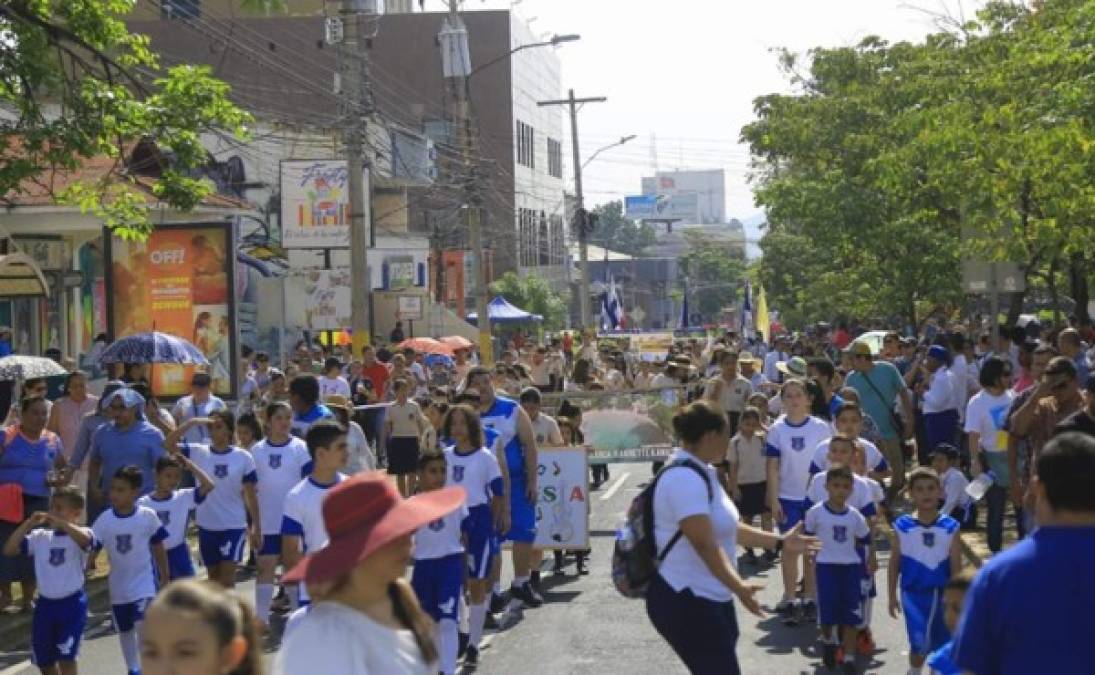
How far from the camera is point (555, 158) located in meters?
99.1

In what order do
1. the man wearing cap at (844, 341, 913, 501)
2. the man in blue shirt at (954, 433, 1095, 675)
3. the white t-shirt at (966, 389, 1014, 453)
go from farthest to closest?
the man wearing cap at (844, 341, 913, 501)
the white t-shirt at (966, 389, 1014, 453)
the man in blue shirt at (954, 433, 1095, 675)

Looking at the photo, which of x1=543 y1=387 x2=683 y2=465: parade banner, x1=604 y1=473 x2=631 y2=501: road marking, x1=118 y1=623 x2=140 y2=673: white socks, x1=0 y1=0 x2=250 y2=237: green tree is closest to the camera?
x1=118 y1=623 x2=140 y2=673: white socks

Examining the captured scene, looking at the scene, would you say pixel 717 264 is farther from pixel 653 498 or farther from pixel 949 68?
pixel 653 498

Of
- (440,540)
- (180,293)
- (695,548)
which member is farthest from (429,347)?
(695,548)

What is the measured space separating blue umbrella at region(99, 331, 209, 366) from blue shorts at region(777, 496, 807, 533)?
8229 mm

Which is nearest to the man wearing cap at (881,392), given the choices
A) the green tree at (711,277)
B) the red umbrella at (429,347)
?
the red umbrella at (429,347)

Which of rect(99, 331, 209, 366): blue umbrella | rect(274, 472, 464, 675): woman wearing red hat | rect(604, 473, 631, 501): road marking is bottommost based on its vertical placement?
rect(604, 473, 631, 501): road marking

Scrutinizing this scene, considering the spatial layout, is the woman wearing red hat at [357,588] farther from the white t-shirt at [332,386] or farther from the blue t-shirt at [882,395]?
the white t-shirt at [332,386]

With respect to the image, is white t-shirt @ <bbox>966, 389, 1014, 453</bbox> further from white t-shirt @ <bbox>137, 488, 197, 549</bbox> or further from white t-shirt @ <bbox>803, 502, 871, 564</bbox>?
white t-shirt @ <bbox>137, 488, 197, 549</bbox>

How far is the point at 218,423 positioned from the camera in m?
13.7

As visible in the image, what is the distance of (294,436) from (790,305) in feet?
183

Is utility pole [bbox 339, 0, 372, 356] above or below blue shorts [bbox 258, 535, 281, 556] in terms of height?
above

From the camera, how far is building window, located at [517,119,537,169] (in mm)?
84875

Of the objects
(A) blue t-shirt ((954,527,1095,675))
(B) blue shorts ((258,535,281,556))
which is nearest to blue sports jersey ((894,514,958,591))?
(B) blue shorts ((258,535,281,556))
